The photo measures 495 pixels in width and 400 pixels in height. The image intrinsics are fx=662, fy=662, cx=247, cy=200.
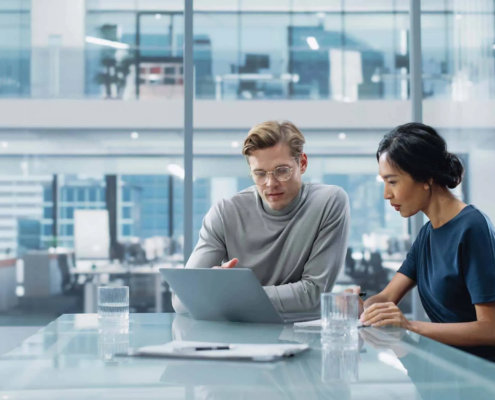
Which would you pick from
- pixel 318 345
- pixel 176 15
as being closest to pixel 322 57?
pixel 176 15

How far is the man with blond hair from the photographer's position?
2.19 m

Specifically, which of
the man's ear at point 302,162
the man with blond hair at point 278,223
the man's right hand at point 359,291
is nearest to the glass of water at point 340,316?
the man's right hand at point 359,291

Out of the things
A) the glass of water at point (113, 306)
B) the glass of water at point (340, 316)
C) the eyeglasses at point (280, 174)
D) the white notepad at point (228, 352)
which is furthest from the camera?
the eyeglasses at point (280, 174)

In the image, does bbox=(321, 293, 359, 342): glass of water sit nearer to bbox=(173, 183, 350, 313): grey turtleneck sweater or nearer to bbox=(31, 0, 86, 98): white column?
bbox=(173, 183, 350, 313): grey turtleneck sweater

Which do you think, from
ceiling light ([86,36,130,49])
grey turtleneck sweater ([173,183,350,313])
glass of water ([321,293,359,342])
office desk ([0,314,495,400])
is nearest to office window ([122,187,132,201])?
ceiling light ([86,36,130,49])

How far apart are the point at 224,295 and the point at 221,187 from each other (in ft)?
7.45

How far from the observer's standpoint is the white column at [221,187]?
3.95 m

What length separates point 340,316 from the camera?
55.1 inches

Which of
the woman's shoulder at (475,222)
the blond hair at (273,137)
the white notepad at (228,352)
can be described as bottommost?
the white notepad at (228,352)

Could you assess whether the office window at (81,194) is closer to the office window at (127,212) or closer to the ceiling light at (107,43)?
the office window at (127,212)

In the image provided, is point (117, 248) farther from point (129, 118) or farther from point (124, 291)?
point (124, 291)

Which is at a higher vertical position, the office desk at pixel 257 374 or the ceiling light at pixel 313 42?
the ceiling light at pixel 313 42

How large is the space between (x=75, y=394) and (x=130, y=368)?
180 mm

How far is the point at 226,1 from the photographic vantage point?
407 centimetres
